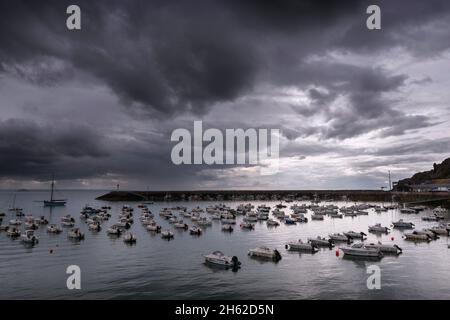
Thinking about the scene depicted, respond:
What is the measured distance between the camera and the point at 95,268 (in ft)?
145

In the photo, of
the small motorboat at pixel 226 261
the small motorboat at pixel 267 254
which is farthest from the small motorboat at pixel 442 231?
the small motorboat at pixel 226 261

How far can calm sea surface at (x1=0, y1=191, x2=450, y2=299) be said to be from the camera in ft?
110

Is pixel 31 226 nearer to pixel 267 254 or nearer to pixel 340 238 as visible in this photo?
pixel 267 254

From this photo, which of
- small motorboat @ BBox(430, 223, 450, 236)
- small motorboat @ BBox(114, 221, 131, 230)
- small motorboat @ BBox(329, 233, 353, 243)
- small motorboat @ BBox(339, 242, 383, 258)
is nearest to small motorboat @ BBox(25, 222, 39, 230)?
small motorboat @ BBox(114, 221, 131, 230)

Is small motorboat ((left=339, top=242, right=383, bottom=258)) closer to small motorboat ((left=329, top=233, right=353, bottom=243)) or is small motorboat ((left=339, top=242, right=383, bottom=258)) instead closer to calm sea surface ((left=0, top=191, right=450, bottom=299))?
calm sea surface ((left=0, top=191, right=450, bottom=299))
